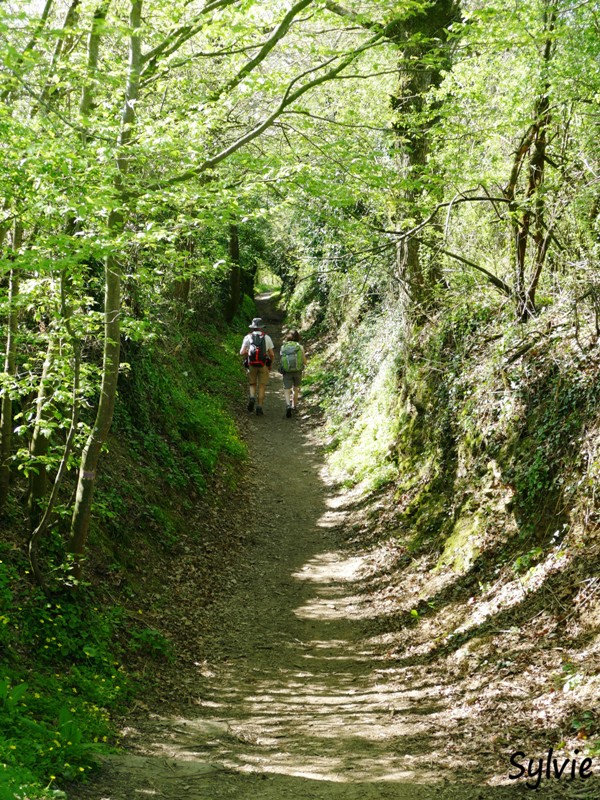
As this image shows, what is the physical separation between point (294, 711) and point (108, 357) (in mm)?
3886

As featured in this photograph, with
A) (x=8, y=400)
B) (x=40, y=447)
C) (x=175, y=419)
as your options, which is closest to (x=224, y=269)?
(x=8, y=400)

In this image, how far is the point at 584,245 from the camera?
26.0 ft

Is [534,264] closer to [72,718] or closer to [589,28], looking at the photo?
[589,28]

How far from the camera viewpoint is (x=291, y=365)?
54.7ft

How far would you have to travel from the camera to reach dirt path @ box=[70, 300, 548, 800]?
4660mm

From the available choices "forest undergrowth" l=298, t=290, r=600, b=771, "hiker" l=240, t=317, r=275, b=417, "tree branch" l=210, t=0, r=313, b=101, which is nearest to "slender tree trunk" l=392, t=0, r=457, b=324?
"forest undergrowth" l=298, t=290, r=600, b=771

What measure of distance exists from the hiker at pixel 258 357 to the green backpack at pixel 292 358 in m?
0.35

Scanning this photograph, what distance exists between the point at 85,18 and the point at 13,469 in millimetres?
5421

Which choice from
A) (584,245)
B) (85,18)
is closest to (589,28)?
(584,245)

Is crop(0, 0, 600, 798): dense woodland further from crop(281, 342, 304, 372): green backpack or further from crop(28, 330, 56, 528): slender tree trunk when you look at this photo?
crop(281, 342, 304, 372): green backpack

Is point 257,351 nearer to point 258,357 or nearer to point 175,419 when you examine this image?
point 258,357

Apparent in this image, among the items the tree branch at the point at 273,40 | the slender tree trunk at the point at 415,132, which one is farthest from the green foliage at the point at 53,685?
the slender tree trunk at the point at 415,132

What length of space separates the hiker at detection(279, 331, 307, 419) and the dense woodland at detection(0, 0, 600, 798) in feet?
14.1

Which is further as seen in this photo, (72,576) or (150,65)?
(150,65)
